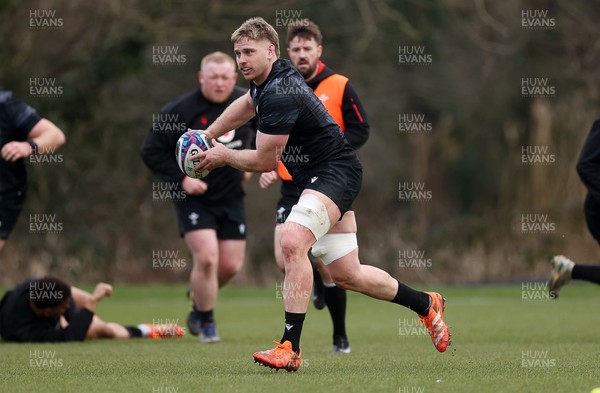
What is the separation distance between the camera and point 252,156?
6.95 meters

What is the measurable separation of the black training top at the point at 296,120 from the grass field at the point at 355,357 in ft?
4.55

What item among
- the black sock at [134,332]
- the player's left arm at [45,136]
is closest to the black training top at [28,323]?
the black sock at [134,332]

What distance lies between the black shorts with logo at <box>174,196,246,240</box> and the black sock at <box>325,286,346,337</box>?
1706 mm

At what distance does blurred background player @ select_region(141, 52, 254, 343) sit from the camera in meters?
10.1

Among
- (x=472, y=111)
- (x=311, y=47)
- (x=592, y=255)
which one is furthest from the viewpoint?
(x=472, y=111)

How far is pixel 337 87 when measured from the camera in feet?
29.5

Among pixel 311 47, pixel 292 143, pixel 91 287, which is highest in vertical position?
pixel 311 47

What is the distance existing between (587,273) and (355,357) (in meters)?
2.74

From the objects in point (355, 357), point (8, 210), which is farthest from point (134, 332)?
point (355, 357)

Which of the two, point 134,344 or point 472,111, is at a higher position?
point 472,111

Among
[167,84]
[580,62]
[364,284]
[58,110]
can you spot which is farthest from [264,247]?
[364,284]

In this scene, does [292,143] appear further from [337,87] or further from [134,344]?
[134,344]

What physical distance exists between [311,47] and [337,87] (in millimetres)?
391

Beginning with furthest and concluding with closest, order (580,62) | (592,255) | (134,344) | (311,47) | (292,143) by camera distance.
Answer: (580,62)
(592,255)
(134,344)
(311,47)
(292,143)
